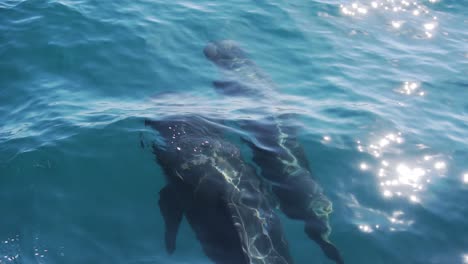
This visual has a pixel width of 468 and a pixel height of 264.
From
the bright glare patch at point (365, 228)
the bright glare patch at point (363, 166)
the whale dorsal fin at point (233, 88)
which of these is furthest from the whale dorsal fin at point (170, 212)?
the whale dorsal fin at point (233, 88)

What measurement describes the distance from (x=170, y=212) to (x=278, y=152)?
3.15 metres

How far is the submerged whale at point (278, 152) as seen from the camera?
362 inches

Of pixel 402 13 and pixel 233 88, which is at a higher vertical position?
pixel 402 13

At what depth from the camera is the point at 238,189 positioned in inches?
377

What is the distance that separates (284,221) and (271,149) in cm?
236

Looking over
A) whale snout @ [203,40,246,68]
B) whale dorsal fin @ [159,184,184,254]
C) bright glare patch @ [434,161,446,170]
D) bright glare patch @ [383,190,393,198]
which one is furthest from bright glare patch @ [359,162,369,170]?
whale snout @ [203,40,246,68]

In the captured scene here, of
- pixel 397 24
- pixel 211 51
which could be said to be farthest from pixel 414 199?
pixel 397 24

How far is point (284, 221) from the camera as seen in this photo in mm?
9133

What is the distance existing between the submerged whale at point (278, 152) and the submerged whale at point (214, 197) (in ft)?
1.72

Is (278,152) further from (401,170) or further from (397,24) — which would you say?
(397,24)

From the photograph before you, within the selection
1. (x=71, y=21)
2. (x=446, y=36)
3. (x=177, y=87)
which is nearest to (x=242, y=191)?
(x=177, y=87)

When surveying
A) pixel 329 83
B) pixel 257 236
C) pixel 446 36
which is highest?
pixel 446 36

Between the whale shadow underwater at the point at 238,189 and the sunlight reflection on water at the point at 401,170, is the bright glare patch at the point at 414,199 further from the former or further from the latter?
the whale shadow underwater at the point at 238,189

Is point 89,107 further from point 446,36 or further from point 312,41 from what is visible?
point 446,36
